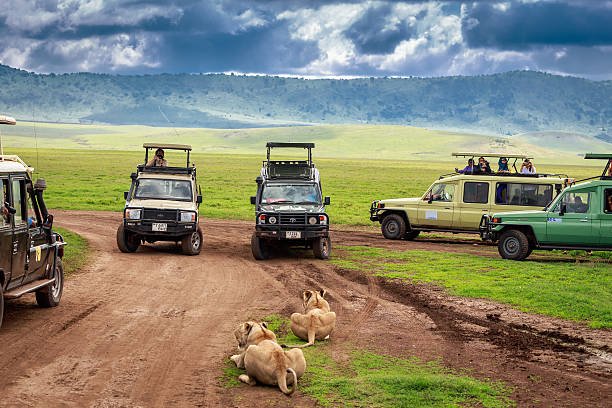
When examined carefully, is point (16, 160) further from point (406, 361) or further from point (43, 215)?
point (406, 361)

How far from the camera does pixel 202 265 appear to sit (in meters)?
21.1

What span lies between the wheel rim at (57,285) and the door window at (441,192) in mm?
14660

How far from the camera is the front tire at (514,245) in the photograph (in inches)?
907

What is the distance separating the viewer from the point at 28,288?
1348 cm

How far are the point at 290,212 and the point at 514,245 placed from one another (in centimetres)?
566

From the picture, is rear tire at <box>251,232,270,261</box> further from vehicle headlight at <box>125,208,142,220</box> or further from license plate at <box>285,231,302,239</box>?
vehicle headlight at <box>125,208,142,220</box>

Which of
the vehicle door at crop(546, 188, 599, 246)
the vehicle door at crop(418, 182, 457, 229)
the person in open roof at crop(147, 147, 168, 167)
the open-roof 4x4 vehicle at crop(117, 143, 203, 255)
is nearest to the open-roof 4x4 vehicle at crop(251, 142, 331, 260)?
the open-roof 4x4 vehicle at crop(117, 143, 203, 255)

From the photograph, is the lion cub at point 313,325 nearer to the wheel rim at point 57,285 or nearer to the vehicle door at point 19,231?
the vehicle door at point 19,231

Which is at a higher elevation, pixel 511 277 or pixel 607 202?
pixel 607 202

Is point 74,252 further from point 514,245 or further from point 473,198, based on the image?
point 473,198

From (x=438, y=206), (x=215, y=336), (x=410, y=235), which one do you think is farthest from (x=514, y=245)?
(x=215, y=336)

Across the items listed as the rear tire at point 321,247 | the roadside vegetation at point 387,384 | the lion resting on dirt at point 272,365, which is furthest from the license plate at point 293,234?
the lion resting on dirt at point 272,365

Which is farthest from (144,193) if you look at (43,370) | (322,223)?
(43,370)

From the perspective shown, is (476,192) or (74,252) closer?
(74,252)
